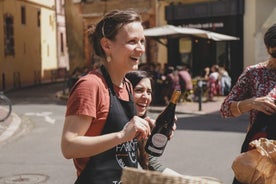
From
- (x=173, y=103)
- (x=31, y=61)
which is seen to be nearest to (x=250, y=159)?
(x=173, y=103)

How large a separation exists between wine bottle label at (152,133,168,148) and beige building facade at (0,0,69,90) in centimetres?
2755

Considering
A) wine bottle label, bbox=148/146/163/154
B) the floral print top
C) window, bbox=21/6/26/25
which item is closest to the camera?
wine bottle label, bbox=148/146/163/154

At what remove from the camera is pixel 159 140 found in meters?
2.76

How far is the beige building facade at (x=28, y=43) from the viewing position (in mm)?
30828

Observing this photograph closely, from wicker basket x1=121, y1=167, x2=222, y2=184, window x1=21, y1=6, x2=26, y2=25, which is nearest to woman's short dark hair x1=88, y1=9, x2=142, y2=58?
wicker basket x1=121, y1=167, x2=222, y2=184

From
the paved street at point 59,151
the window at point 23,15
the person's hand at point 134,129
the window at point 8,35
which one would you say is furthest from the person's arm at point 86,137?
the window at point 23,15

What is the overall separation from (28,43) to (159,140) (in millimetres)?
32994

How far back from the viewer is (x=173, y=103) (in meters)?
2.95

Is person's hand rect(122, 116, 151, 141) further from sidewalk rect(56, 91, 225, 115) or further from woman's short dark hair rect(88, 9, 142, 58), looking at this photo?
sidewalk rect(56, 91, 225, 115)

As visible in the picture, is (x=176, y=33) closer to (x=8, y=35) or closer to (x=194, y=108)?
(x=194, y=108)

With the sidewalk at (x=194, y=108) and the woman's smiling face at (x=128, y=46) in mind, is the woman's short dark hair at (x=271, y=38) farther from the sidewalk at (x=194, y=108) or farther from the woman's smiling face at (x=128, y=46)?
the sidewalk at (x=194, y=108)

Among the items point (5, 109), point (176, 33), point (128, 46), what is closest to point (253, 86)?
point (128, 46)

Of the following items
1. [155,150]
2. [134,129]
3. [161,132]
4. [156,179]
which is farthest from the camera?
[161,132]

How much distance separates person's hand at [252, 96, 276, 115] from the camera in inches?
109
